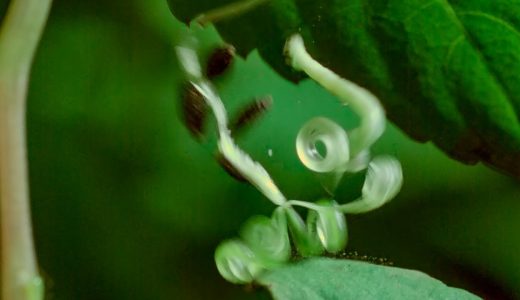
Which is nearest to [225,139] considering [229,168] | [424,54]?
[229,168]

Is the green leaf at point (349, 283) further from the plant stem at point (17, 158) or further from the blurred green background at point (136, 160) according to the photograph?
the plant stem at point (17, 158)

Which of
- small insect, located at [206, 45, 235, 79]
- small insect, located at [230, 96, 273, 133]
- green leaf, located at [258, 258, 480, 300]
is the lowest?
green leaf, located at [258, 258, 480, 300]

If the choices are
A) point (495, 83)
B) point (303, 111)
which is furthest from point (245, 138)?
point (495, 83)

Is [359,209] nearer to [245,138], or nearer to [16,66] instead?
[245,138]

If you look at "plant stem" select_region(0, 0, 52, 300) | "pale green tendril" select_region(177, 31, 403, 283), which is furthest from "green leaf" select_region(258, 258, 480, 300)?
"plant stem" select_region(0, 0, 52, 300)

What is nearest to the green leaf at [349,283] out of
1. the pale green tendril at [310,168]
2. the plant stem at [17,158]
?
the pale green tendril at [310,168]

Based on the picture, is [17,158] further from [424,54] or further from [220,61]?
[424,54]

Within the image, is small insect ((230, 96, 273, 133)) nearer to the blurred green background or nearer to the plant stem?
the blurred green background
